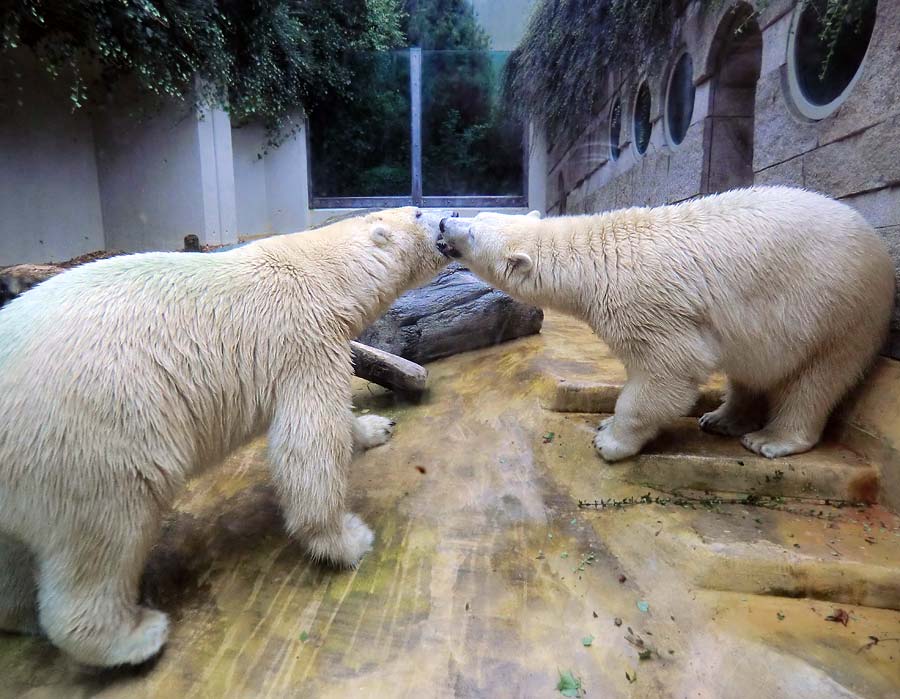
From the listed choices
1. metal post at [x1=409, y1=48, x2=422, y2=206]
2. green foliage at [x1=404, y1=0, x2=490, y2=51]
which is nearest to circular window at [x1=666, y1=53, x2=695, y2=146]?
metal post at [x1=409, y1=48, x2=422, y2=206]

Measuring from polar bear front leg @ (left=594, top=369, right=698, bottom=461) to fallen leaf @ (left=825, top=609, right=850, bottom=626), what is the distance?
1.10m

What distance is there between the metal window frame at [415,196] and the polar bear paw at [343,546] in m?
6.34

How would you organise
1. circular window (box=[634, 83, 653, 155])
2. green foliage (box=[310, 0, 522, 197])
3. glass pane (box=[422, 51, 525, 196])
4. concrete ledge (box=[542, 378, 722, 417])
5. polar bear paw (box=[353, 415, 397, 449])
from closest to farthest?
1. polar bear paw (box=[353, 415, 397, 449])
2. concrete ledge (box=[542, 378, 722, 417])
3. circular window (box=[634, 83, 653, 155])
4. green foliage (box=[310, 0, 522, 197])
5. glass pane (box=[422, 51, 525, 196])

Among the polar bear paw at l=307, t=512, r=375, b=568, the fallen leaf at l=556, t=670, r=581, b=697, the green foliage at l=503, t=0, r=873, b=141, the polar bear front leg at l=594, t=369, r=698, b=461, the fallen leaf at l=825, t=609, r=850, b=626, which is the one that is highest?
the green foliage at l=503, t=0, r=873, b=141

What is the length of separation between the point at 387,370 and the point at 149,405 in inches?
78.3

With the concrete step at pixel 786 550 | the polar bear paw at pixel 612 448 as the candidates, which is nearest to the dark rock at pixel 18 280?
the polar bear paw at pixel 612 448

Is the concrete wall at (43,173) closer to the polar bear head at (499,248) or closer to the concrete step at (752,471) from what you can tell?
the polar bear head at (499,248)

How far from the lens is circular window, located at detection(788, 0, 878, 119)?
2.90 metres

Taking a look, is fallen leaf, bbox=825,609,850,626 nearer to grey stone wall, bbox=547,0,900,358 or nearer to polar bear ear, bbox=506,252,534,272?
grey stone wall, bbox=547,0,900,358

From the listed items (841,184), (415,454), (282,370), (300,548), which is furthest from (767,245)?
(300,548)

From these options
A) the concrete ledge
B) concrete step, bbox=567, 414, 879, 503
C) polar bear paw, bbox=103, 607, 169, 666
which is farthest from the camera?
the concrete ledge

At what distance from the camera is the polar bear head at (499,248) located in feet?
10.5

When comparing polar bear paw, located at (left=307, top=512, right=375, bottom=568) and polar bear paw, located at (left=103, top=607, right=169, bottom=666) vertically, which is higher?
polar bear paw, located at (left=307, top=512, right=375, bottom=568)

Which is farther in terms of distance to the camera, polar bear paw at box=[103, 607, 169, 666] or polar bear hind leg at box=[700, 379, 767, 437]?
polar bear hind leg at box=[700, 379, 767, 437]
